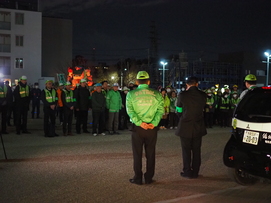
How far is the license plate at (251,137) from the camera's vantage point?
6031 millimetres

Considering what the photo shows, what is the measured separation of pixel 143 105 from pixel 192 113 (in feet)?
3.93

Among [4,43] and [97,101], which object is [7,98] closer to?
[97,101]

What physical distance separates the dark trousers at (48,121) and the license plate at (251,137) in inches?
315

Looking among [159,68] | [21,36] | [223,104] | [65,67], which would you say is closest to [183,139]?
[223,104]

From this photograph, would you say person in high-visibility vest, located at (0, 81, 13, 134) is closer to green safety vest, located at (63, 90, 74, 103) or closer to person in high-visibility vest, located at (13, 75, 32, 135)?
person in high-visibility vest, located at (13, 75, 32, 135)

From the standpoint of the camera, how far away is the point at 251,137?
613 centimetres

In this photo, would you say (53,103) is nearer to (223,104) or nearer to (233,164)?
(233,164)

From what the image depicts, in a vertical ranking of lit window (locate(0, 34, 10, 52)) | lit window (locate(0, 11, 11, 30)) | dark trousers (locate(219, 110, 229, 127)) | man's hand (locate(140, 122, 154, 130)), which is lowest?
dark trousers (locate(219, 110, 229, 127))

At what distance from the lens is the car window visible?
605 cm

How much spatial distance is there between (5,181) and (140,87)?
323 cm

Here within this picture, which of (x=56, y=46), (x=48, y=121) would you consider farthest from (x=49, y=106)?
(x=56, y=46)

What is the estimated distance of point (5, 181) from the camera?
6.64 meters

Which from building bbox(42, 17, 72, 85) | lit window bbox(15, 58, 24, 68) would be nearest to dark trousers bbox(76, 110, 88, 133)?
lit window bbox(15, 58, 24, 68)

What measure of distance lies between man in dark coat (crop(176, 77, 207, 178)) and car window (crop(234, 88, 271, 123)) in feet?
2.75
